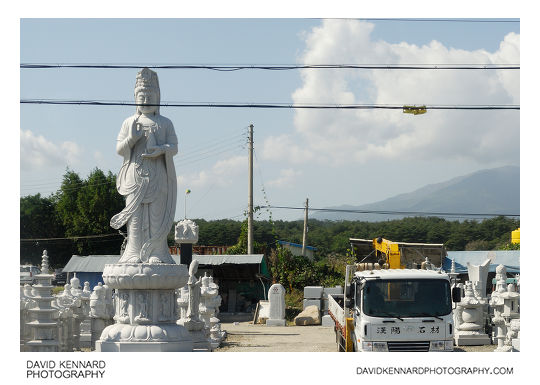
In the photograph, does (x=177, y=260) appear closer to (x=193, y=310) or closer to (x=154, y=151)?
(x=193, y=310)

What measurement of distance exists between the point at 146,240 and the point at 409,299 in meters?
4.84

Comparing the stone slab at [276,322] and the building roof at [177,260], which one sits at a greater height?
the building roof at [177,260]

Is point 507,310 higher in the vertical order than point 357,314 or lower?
lower

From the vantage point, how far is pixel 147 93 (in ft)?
47.5

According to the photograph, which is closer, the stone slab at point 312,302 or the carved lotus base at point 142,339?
the carved lotus base at point 142,339

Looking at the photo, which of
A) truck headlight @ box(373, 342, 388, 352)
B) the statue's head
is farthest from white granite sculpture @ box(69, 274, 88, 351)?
truck headlight @ box(373, 342, 388, 352)

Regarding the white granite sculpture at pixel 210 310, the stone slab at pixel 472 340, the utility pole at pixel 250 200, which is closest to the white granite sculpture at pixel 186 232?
the white granite sculpture at pixel 210 310

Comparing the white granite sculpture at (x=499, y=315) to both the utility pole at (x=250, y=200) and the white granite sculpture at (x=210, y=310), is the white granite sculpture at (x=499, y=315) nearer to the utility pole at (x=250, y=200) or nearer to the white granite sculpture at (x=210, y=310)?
the white granite sculpture at (x=210, y=310)

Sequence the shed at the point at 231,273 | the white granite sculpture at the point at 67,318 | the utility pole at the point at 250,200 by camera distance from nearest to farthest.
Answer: the white granite sculpture at the point at 67,318
the shed at the point at 231,273
the utility pole at the point at 250,200

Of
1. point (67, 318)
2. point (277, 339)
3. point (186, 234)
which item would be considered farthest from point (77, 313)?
point (277, 339)

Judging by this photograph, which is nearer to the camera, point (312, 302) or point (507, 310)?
point (507, 310)

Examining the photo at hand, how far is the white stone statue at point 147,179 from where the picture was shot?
1419 centimetres
